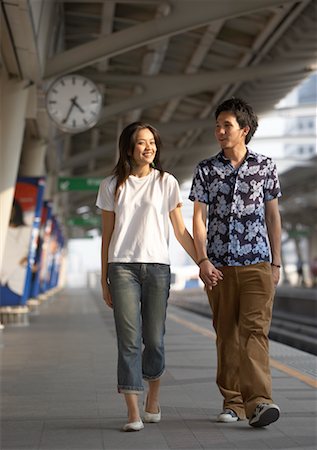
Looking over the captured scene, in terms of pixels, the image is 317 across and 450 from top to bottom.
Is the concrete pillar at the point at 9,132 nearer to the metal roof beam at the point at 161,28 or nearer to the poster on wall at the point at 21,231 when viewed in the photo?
the metal roof beam at the point at 161,28

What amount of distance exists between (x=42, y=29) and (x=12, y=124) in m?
1.90

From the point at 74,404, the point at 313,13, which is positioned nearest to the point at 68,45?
the point at 313,13

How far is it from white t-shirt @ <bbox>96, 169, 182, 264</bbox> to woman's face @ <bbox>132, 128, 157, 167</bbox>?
11 centimetres

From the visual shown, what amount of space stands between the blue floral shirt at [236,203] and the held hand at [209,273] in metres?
0.19

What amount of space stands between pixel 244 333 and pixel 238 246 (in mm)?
546

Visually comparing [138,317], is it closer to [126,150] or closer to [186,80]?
[126,150]

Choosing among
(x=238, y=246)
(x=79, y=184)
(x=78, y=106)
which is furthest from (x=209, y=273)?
(x=79, y=184)

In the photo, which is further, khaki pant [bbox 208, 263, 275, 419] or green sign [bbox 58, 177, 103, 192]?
green sign [bbox 58, 177, 103, 192]

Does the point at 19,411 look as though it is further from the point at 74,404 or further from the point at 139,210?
the point at 139,210

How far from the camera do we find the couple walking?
5754mm

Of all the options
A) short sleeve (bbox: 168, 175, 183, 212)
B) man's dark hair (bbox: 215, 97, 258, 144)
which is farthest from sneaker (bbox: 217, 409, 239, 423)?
man's dark hair (bbox: 215, 97, 258, 144)

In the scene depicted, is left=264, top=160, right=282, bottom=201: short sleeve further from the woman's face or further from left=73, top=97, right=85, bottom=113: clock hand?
left=73, top=97, right=85, bottom=113: clock hand

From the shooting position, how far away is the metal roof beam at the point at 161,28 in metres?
13.2

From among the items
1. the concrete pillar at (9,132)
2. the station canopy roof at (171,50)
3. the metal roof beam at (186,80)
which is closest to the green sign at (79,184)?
the station canopy roof at (171,50)
